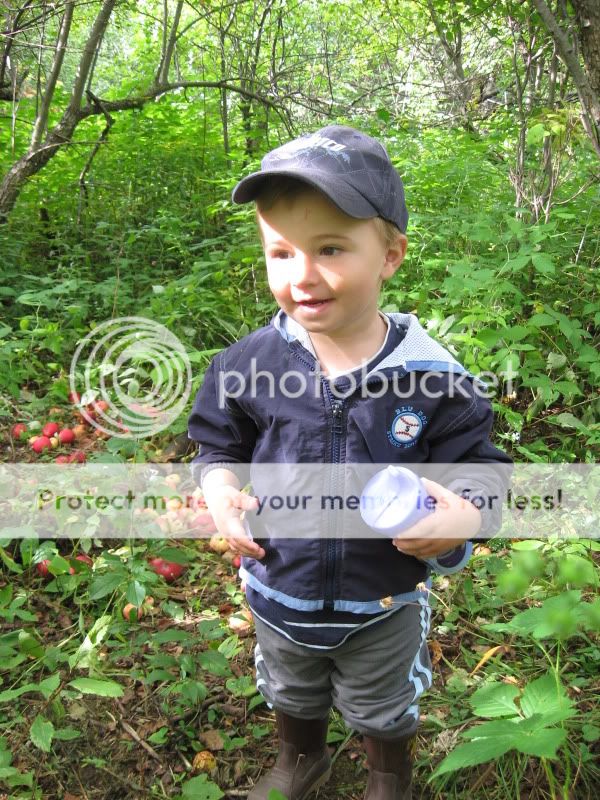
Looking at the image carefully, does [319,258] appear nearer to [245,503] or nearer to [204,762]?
[245,503]

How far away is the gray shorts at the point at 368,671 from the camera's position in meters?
1.44

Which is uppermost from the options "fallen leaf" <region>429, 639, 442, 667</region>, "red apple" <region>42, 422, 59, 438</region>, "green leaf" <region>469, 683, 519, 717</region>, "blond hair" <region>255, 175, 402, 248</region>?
"blond hair" <region>255, 175, 402, 248</region>

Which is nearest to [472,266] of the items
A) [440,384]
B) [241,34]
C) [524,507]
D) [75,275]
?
[524,507]

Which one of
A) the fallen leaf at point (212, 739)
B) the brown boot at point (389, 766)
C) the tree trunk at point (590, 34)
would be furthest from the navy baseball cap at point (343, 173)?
the tree trunk at point (590, 34)

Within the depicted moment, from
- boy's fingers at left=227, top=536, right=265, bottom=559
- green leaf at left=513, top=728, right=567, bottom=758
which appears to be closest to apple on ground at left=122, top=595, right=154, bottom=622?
boy's fingers at left=227, top=536, right=265, bottom=559

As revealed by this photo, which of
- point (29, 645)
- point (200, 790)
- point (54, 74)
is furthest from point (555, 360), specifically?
point (54, 74)

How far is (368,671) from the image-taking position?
4.75 ft

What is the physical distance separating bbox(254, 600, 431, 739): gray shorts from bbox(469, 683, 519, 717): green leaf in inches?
9.0

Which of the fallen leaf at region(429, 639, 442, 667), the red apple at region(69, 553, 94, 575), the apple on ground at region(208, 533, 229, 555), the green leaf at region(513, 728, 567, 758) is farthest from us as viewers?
the apple on ground at region(208, 533, 229, 555)

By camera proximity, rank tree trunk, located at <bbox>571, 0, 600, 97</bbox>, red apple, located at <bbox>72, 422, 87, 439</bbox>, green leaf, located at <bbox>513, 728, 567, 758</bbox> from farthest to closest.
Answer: red apple, located at <bbox>72, 422, 87, 439</bbox> → tree trunk, located at <bbox>571, 0, 600, 97</bbox> → green leaf, located at <bbox>513, 728, 567, 758</bbox>

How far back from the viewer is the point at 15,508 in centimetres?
254

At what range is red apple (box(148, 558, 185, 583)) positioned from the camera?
2.51 meters

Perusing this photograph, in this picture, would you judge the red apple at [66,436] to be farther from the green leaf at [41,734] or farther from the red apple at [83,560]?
the green leaf at [41,734]

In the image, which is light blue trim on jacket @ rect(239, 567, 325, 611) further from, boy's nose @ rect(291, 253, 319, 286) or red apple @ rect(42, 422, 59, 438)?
red apple @ rect(42, 422, 59, 438)
